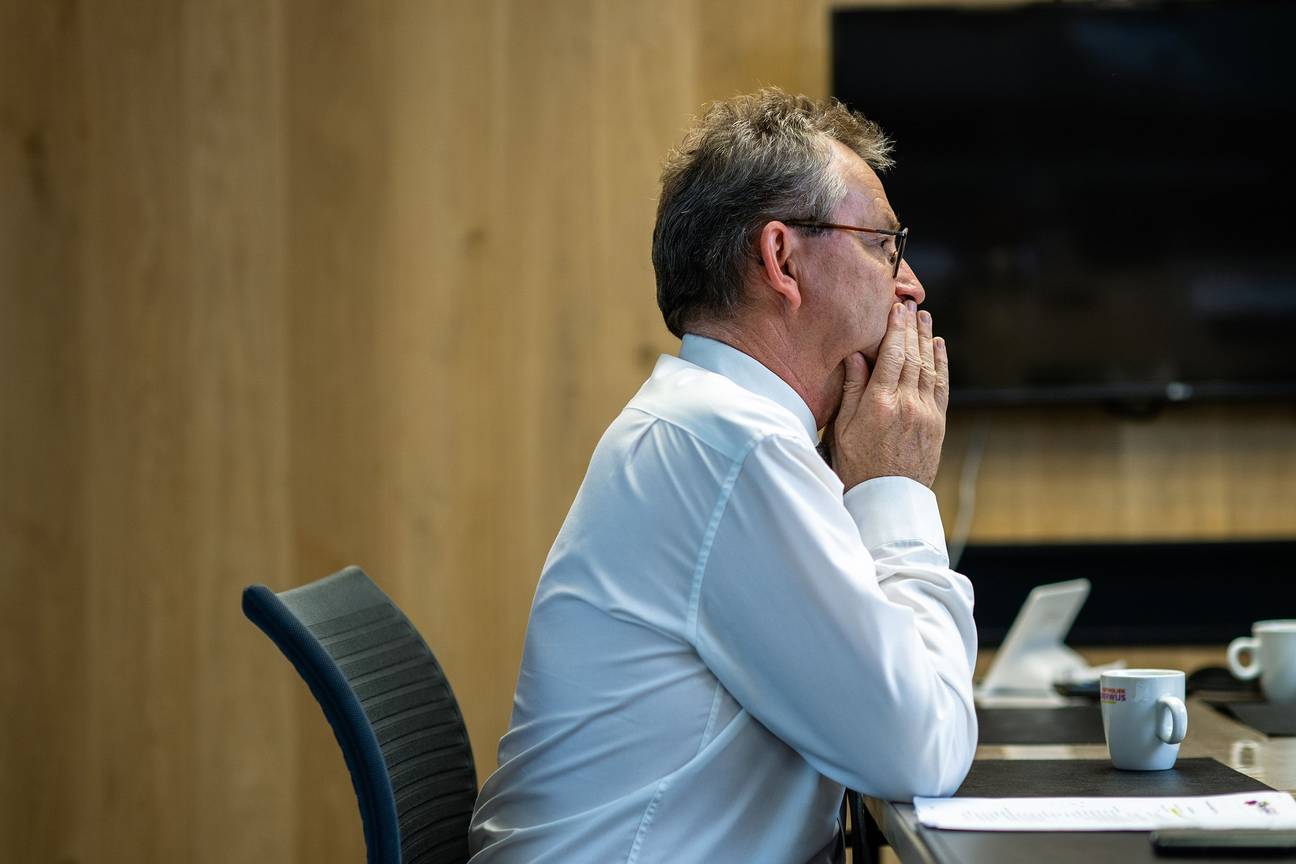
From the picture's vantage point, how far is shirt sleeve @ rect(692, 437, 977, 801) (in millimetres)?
1086

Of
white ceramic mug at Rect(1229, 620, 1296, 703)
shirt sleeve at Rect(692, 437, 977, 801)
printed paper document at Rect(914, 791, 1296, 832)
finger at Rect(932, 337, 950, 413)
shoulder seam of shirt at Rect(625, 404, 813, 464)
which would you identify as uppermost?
finger at Rect(932, 337, 950, 413)

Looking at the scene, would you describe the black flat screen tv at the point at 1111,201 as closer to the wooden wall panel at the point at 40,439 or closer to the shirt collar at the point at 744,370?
the shirt collar at the point at 744,370

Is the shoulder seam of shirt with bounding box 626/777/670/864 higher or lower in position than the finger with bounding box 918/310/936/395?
lower

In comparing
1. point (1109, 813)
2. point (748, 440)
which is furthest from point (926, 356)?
point (1109, 813)

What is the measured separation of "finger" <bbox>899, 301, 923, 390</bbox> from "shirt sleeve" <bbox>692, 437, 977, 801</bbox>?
0.24m

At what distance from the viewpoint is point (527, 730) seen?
Result: 4.07 ft

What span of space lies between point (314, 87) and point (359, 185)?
241 mm

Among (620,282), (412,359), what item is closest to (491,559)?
(412,359)

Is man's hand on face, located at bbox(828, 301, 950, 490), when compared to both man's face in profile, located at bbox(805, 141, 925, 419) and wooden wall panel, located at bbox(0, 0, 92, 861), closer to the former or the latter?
man's face in profile, located at bbox(805, 141, 925, 419)

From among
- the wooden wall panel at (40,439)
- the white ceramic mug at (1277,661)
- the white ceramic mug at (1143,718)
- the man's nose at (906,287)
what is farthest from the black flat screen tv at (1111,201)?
the wooden wall panel at (40,439)

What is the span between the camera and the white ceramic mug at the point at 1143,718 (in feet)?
3.88

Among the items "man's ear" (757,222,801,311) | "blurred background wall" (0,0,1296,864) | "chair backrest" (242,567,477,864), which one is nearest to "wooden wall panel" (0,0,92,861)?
"blurred background wall" (0,0,1296,864)

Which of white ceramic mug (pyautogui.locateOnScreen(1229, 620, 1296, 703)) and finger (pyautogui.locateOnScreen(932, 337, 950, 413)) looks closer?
finger (pyautogui.locateOnScreen(932, 337, 950, 413))

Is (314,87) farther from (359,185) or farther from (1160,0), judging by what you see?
(1160,0)
